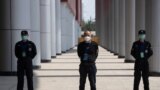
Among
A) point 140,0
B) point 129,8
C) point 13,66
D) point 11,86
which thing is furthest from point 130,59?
point 11,86

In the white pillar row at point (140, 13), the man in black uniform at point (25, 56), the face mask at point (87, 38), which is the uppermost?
the white pillar row at point (140, 13)

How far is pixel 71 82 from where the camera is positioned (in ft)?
57.5

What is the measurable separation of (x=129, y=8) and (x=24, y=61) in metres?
20.0

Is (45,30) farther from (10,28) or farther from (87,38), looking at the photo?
(87,38)

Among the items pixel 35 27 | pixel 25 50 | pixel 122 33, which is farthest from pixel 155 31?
pixel 122 33

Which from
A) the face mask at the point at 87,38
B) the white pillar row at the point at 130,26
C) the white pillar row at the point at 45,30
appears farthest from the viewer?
the white pillar row at the point at 130,26

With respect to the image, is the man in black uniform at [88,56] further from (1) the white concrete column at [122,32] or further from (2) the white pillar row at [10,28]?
(1) the white concrete column at [122,32]

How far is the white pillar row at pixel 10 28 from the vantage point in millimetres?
20141

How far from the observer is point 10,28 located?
20234mm

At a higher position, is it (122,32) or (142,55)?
(122,32)

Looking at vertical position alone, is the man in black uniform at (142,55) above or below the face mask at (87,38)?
below

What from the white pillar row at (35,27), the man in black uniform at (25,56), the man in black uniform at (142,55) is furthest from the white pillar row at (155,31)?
the man in black uniform at (25,56)

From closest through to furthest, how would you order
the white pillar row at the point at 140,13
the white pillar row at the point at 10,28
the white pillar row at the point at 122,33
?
the white pillar row at the point at 10,28, the white pillar row at the point at 140,13, the white pillar row at the point at 122,33

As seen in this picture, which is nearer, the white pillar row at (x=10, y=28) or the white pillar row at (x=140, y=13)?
the white pillar row at (x=10, y=28)
